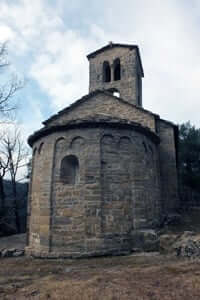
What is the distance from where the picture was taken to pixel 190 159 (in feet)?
82.0

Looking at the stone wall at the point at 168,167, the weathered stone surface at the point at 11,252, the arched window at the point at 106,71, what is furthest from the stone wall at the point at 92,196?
the arched window at the point at 106,71

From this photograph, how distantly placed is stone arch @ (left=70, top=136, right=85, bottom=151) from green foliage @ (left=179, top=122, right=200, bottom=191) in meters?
18.6

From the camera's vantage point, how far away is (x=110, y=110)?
12562 millimetres

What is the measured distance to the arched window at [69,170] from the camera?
8.59 m

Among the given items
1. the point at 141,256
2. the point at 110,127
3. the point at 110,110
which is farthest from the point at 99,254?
the point at 110,110

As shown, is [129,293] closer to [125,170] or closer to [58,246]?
[58,246]

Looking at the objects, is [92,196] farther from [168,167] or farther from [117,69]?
[117,69]

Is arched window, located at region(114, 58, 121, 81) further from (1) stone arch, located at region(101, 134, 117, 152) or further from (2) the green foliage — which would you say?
(2) the green foliage

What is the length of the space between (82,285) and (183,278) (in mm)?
2023

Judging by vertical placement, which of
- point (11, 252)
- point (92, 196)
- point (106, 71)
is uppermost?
point (106, 71)

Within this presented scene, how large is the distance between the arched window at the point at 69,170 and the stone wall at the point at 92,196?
0.15m

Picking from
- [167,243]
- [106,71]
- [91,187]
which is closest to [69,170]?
[91,187]

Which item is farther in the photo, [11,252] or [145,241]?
[11,252]

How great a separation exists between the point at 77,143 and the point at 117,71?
10012mm
